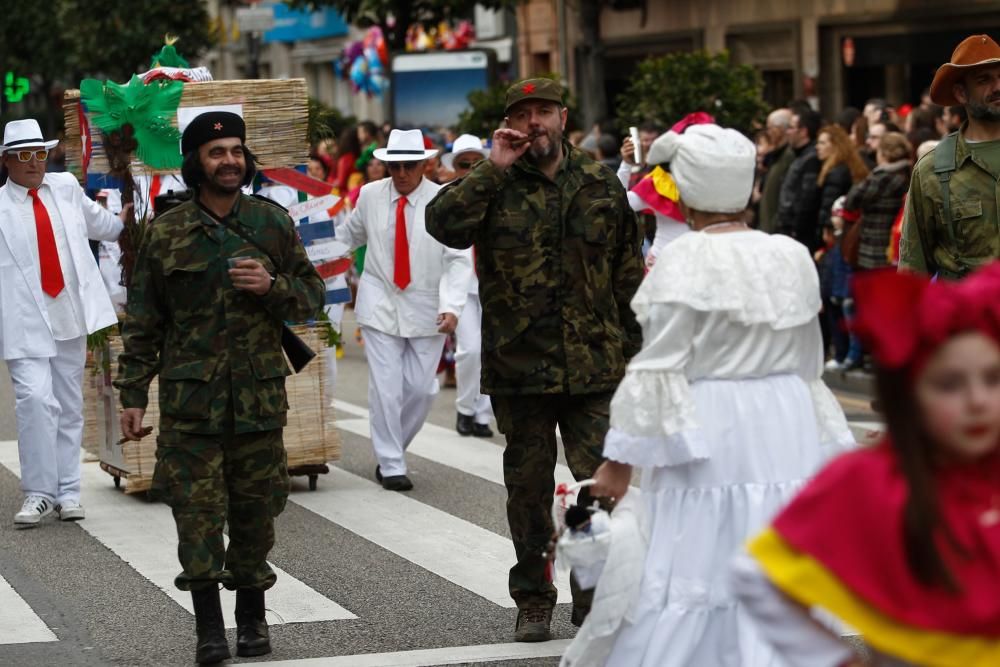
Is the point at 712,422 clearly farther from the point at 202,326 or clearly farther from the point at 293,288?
the point at 202,326

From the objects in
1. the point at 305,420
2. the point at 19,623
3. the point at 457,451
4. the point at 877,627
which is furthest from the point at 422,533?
the point at 877,627

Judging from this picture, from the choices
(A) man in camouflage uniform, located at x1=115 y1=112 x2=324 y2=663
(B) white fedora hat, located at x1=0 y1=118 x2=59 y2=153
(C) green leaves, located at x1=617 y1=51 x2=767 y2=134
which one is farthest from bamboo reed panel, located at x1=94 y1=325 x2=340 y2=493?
(C) green leaves, located at x1=617 y1=51 x2=767 y2=134

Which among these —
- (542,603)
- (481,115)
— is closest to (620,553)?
(542,603)

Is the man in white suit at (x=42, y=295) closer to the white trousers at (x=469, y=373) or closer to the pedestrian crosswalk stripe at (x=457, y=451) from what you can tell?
the pedestrian crosswalk stripe at (x=457, y=451)

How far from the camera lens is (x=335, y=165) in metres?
24.8

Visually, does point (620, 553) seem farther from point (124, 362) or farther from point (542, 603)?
point (124, 362)

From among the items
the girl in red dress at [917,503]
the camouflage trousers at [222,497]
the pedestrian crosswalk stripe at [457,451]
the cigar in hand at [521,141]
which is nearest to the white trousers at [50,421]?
the pedestrian crosswalk stripe at [457,451]

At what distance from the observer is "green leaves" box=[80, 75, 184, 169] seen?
9.80m

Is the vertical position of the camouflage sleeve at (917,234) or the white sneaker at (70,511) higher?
the camouflage sleeve at (917,234)

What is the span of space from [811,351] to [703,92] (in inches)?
571

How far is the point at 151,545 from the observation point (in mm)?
9023

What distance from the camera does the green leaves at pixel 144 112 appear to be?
9805 mm

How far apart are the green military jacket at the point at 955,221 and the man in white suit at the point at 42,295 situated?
4.41 metres

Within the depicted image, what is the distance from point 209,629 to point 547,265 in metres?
1.76
